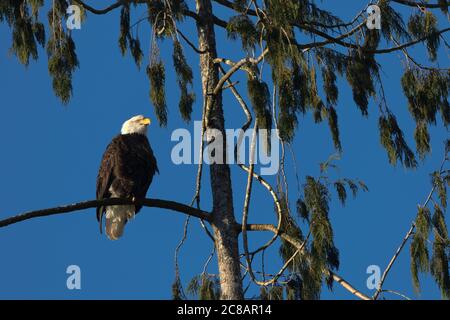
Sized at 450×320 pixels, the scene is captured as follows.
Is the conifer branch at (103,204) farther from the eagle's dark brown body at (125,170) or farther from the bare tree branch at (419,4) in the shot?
the bare tree branch at (419,4)

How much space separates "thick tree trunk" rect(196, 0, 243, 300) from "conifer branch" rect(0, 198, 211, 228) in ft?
0.46

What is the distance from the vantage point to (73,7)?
9117 millimetres

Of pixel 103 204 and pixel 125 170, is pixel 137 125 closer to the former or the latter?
pixel 125 170

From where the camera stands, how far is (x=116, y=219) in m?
9.86

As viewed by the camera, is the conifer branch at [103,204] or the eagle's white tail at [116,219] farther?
the eagle's white tail at [116,219]

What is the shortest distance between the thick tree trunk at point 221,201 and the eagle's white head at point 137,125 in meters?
1.18

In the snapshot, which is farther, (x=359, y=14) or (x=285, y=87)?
(x=359, y=14)

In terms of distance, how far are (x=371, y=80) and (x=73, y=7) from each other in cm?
246

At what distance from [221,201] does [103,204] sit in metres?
1.02

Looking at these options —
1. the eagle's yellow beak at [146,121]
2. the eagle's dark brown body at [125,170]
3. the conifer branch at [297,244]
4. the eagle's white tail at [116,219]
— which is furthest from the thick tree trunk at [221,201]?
the eagle's white tail at [116,219]

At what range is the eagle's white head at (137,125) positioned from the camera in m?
9.88

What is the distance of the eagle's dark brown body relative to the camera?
9266mm
